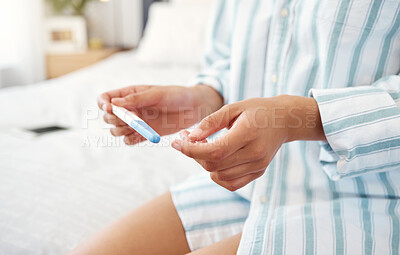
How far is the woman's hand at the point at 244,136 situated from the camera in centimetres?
44

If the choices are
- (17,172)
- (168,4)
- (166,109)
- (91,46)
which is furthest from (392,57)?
(91,46)

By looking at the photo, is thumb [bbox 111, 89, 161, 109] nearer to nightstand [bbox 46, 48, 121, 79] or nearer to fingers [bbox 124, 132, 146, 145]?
fingers [bbox 124, 132, 146, 145]

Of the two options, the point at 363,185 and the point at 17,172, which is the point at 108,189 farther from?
the point at 363,185

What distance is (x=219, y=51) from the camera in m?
0.89

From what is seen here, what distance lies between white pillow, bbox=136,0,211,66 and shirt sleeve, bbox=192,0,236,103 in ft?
4.02

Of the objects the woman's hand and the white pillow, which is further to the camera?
the white pillow

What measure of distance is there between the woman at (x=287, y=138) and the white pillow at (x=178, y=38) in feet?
4.38

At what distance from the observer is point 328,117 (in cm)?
52

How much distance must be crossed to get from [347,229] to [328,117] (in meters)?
0.16

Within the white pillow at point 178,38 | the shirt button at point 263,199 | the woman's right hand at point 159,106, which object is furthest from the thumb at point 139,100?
the white pillow at point 178,38

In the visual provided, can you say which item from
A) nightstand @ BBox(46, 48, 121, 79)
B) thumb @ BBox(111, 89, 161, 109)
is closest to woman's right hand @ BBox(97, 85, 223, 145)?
thumb @ BBox(111, 89, 161, 109)

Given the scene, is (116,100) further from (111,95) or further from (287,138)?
(287,138)

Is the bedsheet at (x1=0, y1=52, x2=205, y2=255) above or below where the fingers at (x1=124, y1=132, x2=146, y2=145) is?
below

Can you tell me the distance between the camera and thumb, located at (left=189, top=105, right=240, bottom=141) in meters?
0.47
